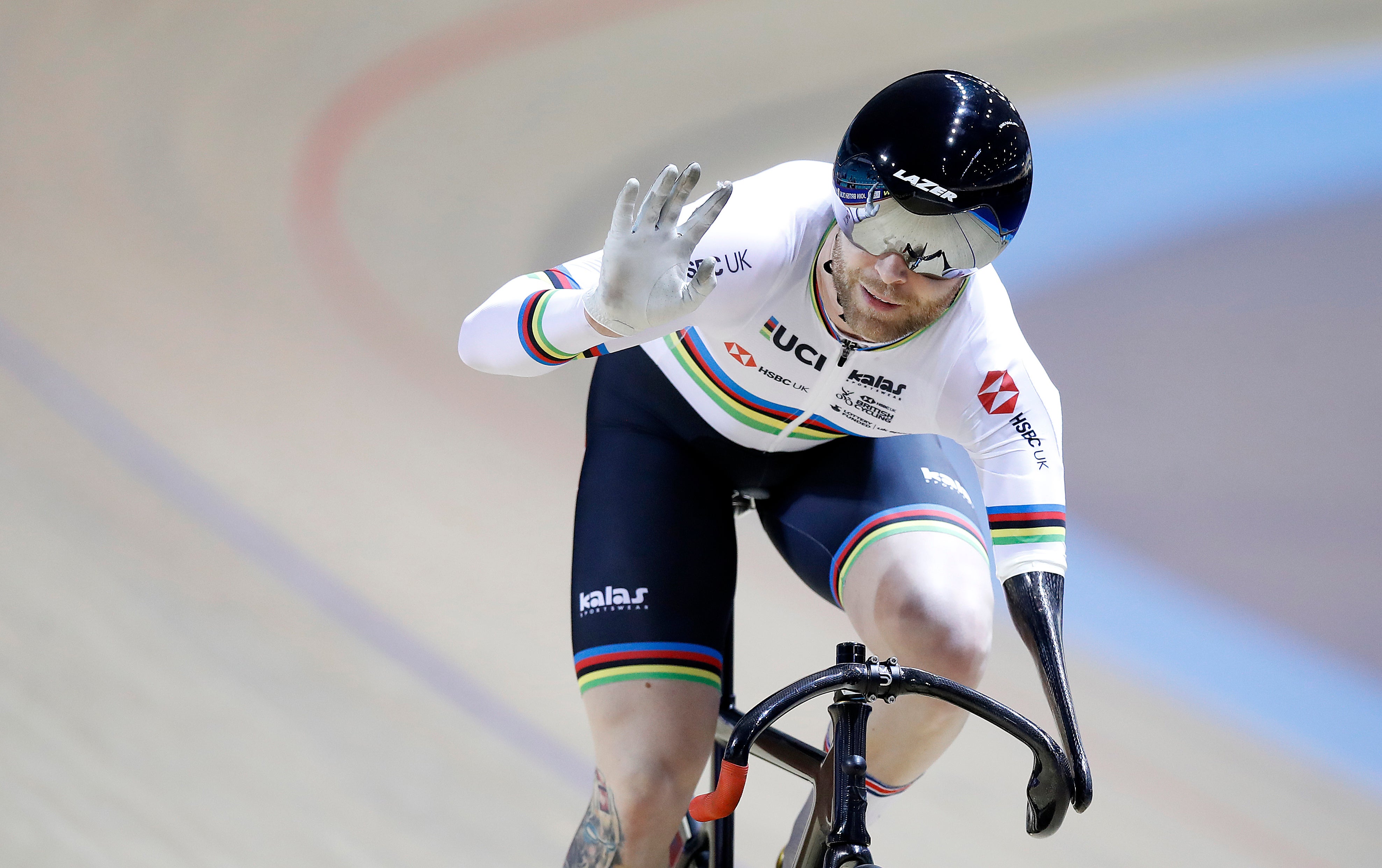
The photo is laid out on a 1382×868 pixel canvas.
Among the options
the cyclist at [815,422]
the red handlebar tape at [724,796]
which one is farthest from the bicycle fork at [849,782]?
the cyclist at [815,422]

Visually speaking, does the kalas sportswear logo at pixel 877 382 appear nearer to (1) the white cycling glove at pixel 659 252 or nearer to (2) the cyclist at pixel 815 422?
(2) the cyclist at pixel 815 422

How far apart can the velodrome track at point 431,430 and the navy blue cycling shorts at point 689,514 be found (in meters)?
0.99

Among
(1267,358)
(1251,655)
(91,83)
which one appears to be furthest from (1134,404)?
(91,83)

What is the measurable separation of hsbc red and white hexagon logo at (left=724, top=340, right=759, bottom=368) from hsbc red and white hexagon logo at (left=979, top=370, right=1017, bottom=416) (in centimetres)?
35

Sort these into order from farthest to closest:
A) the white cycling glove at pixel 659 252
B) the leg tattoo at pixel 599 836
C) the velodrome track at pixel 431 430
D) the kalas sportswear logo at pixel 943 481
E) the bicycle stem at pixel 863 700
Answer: the velodrome track at pixel 431 430 → the kalas sportswear logo at pixel 943 481 → the leg tattoo at pixel 599 836 → the white cycling glove at pixel 659 252 → the bicycle stem at pixel 863 700

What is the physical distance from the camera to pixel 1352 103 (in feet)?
15.0

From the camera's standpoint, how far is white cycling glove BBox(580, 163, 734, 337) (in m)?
1.57

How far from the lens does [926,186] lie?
1628 mm

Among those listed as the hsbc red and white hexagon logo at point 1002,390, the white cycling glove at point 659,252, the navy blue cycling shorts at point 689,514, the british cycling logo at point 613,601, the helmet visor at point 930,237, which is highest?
the helmet visor at point 930,237

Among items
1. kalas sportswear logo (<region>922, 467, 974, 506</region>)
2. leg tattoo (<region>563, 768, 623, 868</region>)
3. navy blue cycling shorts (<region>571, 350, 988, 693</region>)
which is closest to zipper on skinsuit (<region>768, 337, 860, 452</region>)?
navy blue cycling shorts (<region>571, 350, 988, 693</region>)

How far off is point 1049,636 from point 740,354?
62 cm

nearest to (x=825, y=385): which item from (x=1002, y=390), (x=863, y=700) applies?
(x=1002, y=390)

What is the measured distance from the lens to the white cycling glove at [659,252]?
1568mm

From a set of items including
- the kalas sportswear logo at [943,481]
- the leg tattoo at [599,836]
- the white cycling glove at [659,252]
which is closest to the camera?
the white cycling glove at [659,252]
